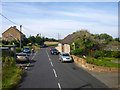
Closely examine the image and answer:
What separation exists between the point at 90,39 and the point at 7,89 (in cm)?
1913

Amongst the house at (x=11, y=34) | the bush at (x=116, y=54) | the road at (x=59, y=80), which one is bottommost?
the road at (x=59, y=80)

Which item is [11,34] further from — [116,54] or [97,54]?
[116,54]

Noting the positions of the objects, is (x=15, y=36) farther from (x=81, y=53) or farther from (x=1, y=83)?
(x=1, y=83)

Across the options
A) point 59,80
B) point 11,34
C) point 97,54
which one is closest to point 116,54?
point 97,54

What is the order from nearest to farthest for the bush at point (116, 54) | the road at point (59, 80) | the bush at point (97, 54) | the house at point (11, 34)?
the road at point (59, 80)
the bush at point (97, 54)
the bush at point (116, 54)
the house at point (11, 34)

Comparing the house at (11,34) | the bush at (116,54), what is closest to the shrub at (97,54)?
the bush at (116,54)

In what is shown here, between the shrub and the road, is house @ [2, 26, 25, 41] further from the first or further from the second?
the road

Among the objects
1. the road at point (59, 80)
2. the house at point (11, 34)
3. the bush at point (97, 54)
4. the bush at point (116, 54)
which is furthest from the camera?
the house at point (11, 34)

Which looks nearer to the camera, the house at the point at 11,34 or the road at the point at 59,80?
the road at the point at 59,80

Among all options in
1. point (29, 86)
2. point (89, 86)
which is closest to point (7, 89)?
point (29, 86)

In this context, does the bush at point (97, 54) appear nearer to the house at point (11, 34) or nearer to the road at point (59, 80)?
the road at point (59, 80)

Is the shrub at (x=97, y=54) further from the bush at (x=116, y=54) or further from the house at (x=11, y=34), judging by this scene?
the house at (x=11, y=34)

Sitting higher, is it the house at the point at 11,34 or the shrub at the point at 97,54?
the house at the point at 11,34

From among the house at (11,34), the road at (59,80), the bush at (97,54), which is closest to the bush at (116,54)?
the bush at (97,54)
